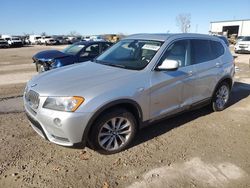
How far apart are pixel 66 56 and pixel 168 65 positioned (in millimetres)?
4482

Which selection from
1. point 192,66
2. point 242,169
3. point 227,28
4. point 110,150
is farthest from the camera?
point 227,28

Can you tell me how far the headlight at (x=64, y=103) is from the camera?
9.70ft

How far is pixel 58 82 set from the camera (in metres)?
3.38

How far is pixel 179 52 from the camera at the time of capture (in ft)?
13.7

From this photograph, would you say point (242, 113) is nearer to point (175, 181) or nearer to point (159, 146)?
point (159, 146)

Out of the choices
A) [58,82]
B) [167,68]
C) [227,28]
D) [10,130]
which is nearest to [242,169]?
[167,68]

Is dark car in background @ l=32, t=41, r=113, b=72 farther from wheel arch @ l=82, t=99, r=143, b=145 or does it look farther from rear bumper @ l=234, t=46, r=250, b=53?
rear bumper @ l=234, t=46, r=250, b=53

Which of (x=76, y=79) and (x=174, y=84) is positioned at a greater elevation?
(x=76, y=79)

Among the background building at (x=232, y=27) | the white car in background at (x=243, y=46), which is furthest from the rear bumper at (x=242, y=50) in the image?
the background building at (x=232, y=27)

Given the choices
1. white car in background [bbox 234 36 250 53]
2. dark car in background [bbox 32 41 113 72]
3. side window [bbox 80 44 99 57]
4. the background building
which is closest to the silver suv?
dark car in background [bbox 32 41 113 72]

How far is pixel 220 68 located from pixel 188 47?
3.75 feet

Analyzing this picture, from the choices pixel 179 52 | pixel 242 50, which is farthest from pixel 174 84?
pixel 242 50

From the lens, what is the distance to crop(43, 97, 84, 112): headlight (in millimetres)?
2957

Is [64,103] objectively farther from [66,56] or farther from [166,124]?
[66,56]
